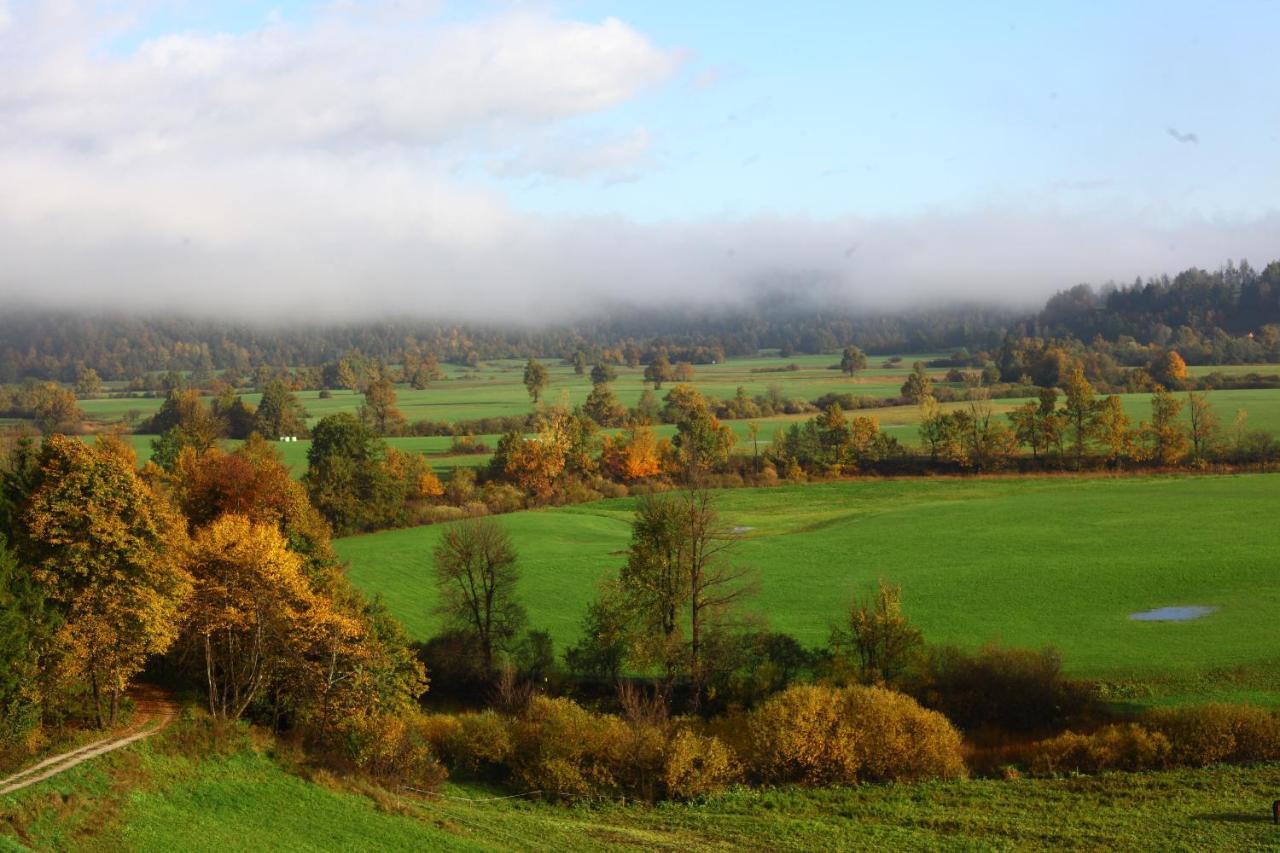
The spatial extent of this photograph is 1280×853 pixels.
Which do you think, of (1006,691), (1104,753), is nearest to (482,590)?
(1006,691)

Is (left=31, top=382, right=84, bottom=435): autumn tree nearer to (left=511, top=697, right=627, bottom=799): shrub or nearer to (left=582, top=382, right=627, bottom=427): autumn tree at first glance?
(left=582, top=382, right=627, bottom=427): autumn tree

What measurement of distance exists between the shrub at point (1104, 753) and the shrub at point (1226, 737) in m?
0.69

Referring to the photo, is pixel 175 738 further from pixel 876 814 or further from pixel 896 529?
pixel 896 529

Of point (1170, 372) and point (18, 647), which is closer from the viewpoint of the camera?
point (18, 647)

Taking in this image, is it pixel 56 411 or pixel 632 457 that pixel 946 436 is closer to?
pixel 632 457

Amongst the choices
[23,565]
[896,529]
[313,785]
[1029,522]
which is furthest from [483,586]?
[1029,522]

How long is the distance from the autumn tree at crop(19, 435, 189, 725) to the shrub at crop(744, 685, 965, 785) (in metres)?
19.6

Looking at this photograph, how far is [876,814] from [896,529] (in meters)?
41.1

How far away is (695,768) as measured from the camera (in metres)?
33.9

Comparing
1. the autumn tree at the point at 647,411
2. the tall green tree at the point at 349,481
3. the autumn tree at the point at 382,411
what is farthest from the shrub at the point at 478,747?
the autumn tree at the point at 382,411

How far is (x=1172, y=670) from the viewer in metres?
39.9

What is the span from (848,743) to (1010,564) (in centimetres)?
2783

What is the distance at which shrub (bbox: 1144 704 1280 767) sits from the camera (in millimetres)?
33156

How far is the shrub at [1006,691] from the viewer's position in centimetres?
3822
